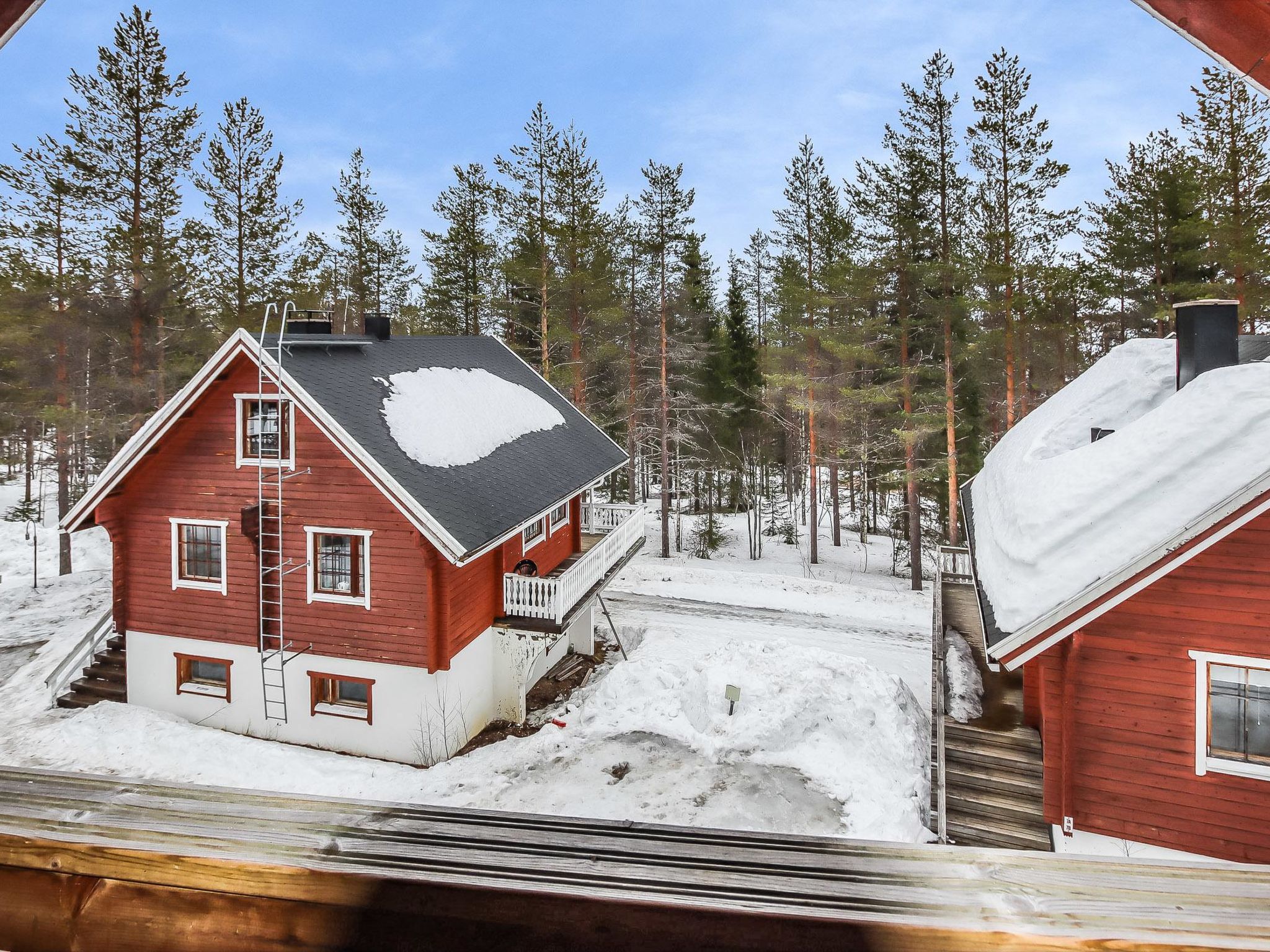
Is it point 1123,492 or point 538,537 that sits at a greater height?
point 1123,492

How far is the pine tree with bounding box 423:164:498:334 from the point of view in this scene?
30125mm

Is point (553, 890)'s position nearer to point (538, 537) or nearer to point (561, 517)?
point (538, 537)

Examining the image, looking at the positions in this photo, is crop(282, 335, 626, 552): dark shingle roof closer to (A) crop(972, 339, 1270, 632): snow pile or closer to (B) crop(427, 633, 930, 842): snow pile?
(B) crop(427, 633, 930, 842): snow pile

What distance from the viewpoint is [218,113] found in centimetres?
2203

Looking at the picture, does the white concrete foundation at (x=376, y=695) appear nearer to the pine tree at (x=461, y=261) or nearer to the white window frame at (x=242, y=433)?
the white window frame at (x=242, y=433)

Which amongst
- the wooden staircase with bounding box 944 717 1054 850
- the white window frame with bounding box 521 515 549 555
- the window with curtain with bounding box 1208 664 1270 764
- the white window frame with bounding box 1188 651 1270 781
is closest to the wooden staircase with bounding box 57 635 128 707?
the white window frame with bounding box 521 515 549 555

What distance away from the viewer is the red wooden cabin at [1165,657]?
6.84 m

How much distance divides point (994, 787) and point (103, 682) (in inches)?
663

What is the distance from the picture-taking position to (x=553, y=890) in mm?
971

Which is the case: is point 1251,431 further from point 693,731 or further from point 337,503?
point 337,503

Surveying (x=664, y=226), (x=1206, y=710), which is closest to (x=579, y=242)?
(x=664, y=226)

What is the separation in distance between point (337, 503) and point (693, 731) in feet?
25.6

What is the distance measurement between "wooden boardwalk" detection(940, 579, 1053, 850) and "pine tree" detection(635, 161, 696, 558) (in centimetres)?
1746

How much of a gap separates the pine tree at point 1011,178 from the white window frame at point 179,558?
21.8 metres
